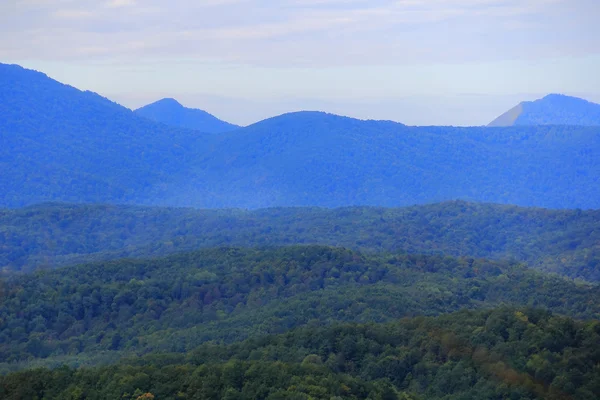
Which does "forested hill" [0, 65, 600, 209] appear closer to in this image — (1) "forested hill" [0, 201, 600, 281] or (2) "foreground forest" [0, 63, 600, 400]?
(2) "foreground forest" [0, 63, 600, 400]

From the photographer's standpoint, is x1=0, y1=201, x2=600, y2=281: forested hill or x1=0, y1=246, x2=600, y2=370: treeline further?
x1=0, y1=201, x2=600, y2=281: forested hill

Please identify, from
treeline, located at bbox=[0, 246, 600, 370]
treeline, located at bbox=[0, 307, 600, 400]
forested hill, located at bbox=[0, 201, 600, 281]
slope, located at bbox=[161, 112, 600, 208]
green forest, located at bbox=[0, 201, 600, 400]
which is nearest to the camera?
treeline, located at bbox=[0, 307, 600, 400]

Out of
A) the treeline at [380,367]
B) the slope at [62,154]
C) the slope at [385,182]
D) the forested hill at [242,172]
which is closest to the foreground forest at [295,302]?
the treeline at [380,367]

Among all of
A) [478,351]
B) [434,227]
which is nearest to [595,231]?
[434,227]

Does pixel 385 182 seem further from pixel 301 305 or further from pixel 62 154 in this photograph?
pixel 301 305

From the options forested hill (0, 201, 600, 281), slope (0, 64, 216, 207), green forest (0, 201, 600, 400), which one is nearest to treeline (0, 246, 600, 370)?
green forest (0, 201, 600, 400)

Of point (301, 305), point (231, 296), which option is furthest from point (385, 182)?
point (301, 305)
